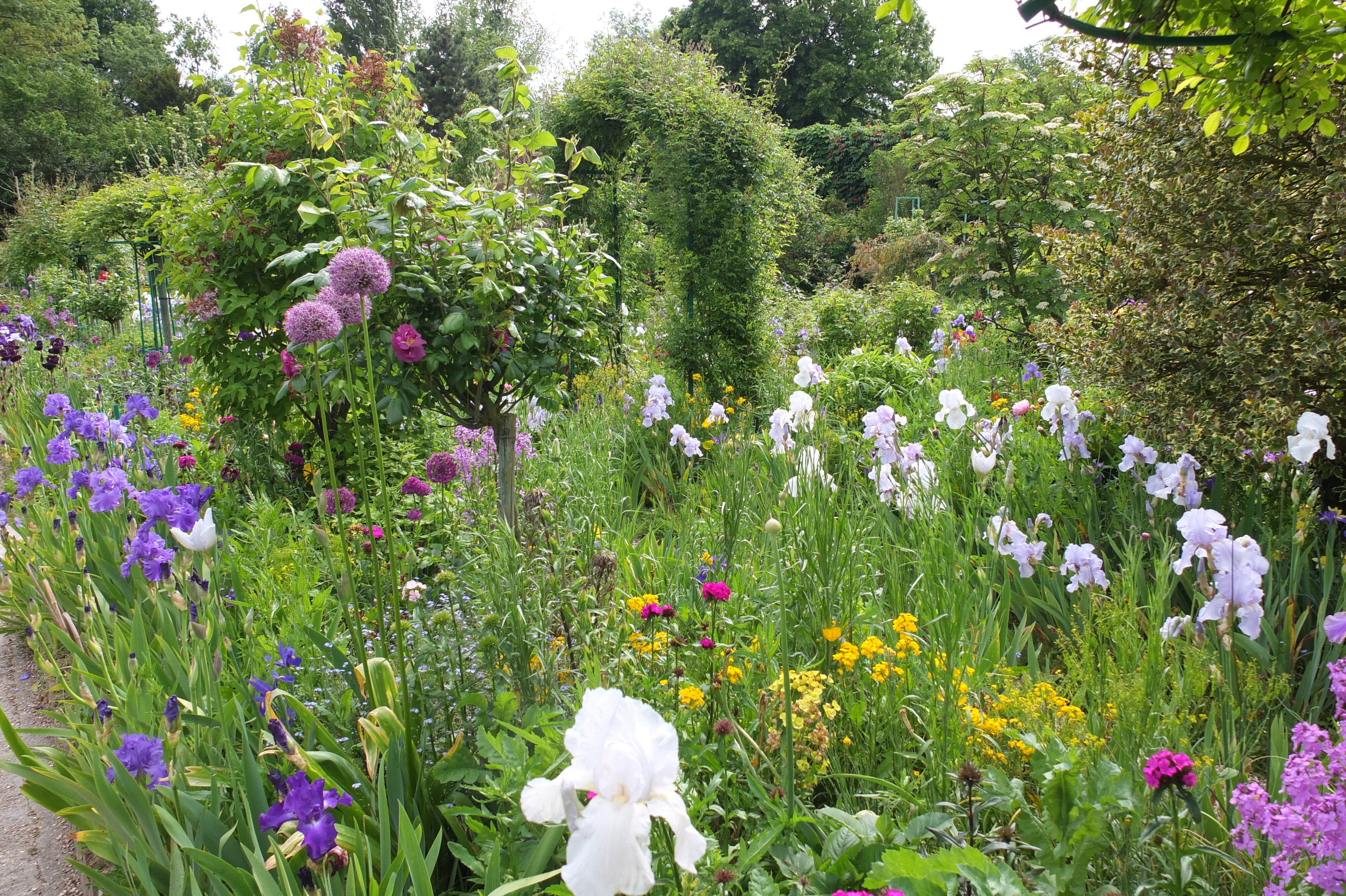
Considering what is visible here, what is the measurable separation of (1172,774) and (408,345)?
217 cm

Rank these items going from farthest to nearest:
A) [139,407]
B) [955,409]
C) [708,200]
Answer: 1. [708,200]
2. [139,407]
3. [955,409]

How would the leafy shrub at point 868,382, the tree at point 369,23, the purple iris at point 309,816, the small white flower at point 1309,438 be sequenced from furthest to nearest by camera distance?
the tree at point 369,23 < the leafy shrub at point 868,382 < the small white flower at point 1309,438 < the purple iris at point 309,816

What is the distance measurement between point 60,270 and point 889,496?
48.7ft

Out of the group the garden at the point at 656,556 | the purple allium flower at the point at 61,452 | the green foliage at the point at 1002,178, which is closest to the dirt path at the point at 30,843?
the garden at the point at 656,556

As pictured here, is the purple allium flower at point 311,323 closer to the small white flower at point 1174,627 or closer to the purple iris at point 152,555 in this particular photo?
the purple iris at point 152,555

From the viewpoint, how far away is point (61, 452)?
2.89 meters

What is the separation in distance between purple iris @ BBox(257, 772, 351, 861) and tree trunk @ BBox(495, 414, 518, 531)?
1.90 metres

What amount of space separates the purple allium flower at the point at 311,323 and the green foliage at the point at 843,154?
19.3 metres

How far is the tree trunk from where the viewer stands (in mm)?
3123

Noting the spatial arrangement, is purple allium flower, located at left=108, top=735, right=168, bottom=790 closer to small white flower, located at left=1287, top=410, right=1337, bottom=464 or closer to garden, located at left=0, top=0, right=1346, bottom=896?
garden, located at left=0, top=0, right=1346, bottom=896

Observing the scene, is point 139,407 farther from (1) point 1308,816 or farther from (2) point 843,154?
(2) point 843,154

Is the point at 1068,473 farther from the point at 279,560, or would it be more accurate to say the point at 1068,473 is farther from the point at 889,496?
the point at 279,560

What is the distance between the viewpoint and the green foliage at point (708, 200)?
597cm

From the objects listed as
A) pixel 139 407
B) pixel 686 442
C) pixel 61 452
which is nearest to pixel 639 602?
pixel 686 442
